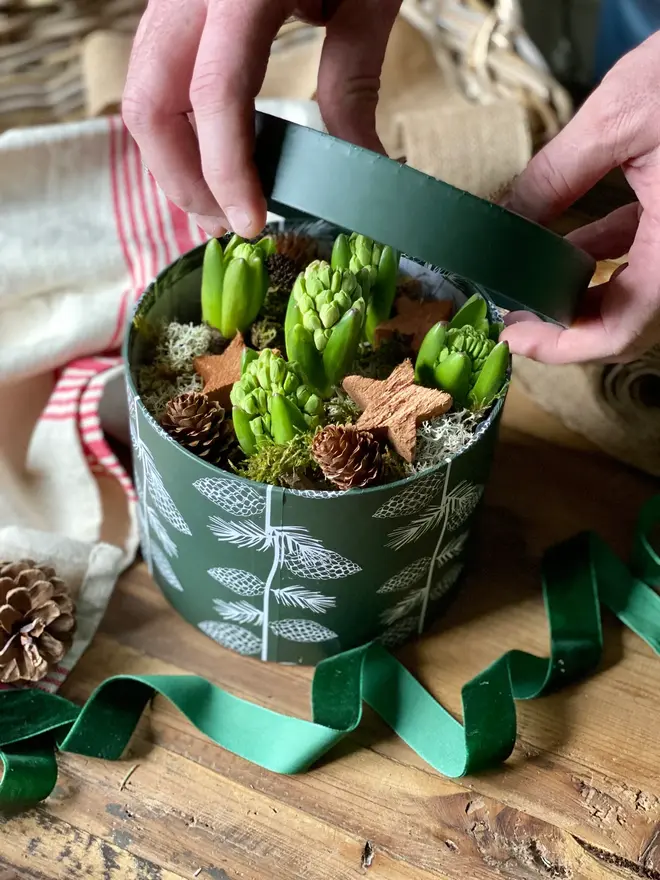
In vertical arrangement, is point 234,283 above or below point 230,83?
below

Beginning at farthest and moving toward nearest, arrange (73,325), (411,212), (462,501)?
(73,325)
(462,501)
(411,212)

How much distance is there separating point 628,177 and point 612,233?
7 centimetres

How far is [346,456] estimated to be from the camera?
16.2 inches

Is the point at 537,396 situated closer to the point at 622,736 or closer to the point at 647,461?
the point at 647,461

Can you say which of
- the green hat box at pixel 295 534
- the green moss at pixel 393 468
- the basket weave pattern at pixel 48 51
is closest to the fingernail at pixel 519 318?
the green hat box at pixel 295 534

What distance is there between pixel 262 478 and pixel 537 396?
29cm

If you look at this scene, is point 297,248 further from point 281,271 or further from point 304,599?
point 304,599

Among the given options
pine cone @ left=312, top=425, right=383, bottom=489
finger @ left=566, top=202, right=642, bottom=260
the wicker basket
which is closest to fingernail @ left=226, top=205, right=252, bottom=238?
pine cone @ left=312, top=425, right=383, bottom=489

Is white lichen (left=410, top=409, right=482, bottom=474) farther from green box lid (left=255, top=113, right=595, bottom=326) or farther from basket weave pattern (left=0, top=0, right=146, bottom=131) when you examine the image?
basket weave pattern (left=0, top=0, right=146, bottom=131)

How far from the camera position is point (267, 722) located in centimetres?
48

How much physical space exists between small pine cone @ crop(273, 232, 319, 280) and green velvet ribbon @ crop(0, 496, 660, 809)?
0.23 m

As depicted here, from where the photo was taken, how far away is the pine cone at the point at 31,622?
1.58 ft

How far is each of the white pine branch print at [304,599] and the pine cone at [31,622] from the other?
127 millimetres

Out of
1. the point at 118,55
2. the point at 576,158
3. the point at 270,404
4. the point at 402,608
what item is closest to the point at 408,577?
the point at 402,608
